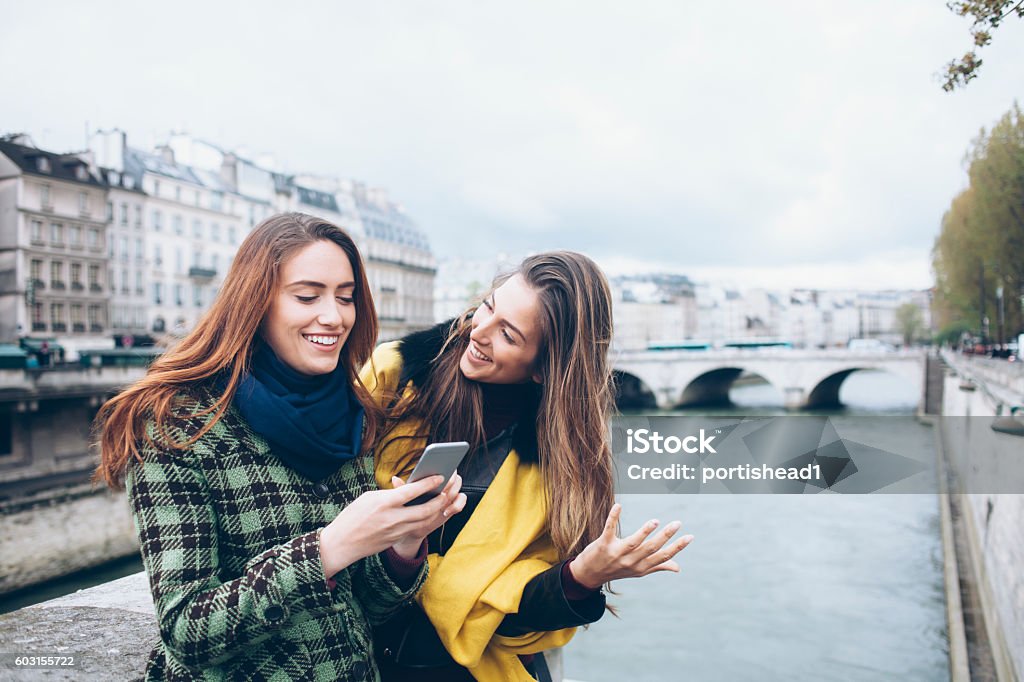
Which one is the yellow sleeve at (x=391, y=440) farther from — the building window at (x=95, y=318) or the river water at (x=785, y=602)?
the building window at (x=95, y=318)

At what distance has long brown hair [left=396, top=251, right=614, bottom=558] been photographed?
155 centimetres

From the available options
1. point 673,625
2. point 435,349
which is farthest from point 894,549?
point 435,349

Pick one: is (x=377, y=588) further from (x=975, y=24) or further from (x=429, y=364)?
(x=975, y=24)

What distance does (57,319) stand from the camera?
24469mm

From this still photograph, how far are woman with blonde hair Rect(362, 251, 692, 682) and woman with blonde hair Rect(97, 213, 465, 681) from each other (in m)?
0.16

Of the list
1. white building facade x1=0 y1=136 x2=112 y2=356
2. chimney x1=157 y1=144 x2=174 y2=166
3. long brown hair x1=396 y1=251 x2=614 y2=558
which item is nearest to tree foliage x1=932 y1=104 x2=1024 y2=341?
long brown hair x1=396 y1=251 x2=614 y2=558

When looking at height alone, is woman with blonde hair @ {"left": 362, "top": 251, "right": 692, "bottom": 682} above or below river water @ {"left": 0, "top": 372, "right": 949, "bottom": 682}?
above

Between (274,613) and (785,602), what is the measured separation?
1184 centimetres

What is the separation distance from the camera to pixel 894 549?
1388cm

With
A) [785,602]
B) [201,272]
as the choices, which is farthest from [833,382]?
[785,602]

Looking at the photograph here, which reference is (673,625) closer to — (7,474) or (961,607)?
(961,607)

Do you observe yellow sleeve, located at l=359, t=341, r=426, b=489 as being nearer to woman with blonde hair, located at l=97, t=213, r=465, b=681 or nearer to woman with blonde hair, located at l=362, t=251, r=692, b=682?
woman with blonde hair, located at l=362, t=251, r=692, b=682

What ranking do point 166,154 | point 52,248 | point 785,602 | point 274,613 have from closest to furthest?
point 274,613
point 785,602
point 52,248
point 166,154

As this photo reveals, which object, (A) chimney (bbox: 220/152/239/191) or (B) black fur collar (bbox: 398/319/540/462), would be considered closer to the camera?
(B) black fur collar (bbox: 398/319/540/462)
